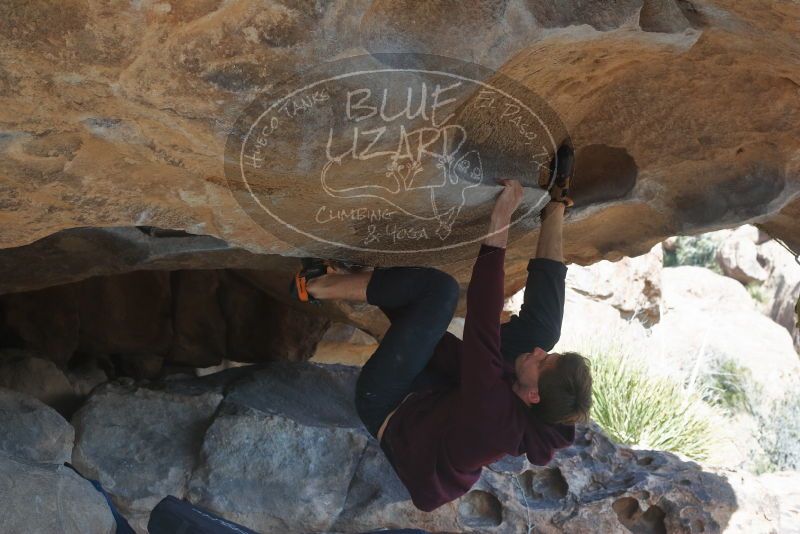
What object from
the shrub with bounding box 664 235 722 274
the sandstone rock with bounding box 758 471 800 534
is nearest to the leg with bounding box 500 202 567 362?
the sandstone rock with bounding box 758 471 800 534

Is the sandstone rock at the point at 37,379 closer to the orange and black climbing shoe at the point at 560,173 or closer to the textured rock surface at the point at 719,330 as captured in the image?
the orange and black climbing shoe at the point at 560,173

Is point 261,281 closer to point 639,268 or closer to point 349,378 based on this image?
point 349,378

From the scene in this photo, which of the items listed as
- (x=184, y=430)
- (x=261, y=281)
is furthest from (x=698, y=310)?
(x=184, y=430)

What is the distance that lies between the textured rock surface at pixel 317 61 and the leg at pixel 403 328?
1.36 ft

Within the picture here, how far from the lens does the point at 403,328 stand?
288 cm

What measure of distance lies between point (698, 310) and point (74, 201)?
12176 mm

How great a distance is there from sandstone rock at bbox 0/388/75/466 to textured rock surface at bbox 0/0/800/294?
59cm

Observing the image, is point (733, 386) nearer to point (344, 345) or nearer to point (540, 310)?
point (344, 345)

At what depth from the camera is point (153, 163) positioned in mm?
2270

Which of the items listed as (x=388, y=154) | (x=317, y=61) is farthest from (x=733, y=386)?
(x=317, y=61)

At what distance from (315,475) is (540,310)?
4.53ft

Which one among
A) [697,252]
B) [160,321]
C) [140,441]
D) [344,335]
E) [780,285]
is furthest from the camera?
[697,252]

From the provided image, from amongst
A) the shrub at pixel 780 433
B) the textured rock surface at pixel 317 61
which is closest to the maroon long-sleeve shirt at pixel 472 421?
the textured rock surface at pixel 317 61

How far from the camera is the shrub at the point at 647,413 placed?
688 cm
